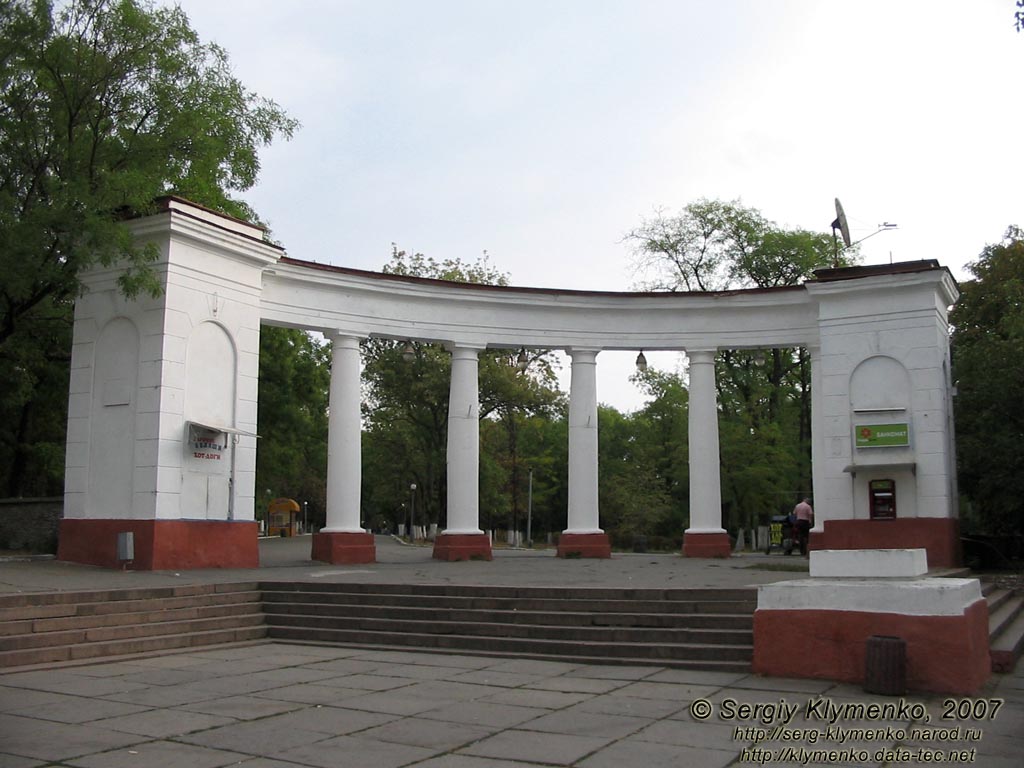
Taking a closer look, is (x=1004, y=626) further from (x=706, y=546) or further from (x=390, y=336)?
(x=390, y=336)

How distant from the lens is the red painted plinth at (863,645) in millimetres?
10422

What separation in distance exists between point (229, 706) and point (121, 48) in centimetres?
1475

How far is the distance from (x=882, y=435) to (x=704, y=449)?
511 centimetres

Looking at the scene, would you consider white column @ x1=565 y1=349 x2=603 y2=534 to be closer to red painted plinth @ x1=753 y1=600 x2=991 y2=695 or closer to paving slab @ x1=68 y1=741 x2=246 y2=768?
red painted plinth @ x1=753 y1=600 x2=991 y2=695

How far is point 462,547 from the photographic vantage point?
80.0ft

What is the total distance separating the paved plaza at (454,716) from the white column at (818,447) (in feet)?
40.4

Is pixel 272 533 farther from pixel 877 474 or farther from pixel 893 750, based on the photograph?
pixel 893 750

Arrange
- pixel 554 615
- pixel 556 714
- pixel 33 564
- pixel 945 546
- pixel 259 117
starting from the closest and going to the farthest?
pixel 556 714
pixel 554 615
pixel 33 564
pixel 945 546
pixel 259 117

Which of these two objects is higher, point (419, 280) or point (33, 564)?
point (419, 280)

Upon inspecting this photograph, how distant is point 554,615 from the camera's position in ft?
45.5

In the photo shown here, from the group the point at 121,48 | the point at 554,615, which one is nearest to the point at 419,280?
the point at 121,48

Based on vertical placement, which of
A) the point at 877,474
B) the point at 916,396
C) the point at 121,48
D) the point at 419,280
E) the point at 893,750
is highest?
the point at 121,48

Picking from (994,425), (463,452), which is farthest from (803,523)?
(463,452)

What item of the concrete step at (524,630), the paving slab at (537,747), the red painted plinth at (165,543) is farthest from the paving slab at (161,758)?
the red painted plinth at (165,543)
